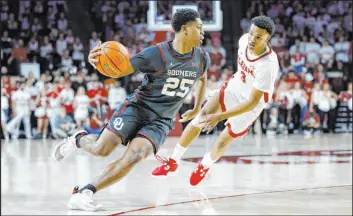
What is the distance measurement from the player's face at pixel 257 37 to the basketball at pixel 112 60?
0.90m

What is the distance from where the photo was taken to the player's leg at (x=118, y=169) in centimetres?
583

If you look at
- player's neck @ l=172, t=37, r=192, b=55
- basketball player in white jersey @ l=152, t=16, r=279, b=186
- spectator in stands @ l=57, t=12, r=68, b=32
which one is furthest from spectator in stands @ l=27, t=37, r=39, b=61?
player's neck @ l=172, t=37, r=192, b=55

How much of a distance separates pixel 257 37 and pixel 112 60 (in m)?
1.09

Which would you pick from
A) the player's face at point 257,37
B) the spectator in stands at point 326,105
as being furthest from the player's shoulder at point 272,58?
the spectator in stands at point 326,105

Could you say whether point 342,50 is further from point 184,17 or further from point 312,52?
point 184,17

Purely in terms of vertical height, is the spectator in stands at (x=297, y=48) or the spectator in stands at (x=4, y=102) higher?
the spectator in stands at (x=297, y=48)

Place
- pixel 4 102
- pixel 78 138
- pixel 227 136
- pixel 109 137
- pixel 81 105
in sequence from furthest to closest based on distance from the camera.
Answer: pixel 4 102, pixel 81 105, pixel 227 136, pixel 78 138, pixel 109 137

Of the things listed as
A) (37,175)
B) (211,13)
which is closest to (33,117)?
(211,13)

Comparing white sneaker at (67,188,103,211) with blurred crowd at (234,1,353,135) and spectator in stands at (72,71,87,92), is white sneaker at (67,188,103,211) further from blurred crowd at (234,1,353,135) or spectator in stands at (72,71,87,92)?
blurred crowd at (234,1,353,135)

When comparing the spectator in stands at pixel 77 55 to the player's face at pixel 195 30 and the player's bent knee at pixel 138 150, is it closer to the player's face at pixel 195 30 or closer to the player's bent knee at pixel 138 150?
the player's bent knee at pixel 138 150

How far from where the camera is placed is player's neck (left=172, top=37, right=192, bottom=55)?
5080mm

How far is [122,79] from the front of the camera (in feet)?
62.2

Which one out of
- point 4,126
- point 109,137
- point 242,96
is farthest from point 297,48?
point 109,137

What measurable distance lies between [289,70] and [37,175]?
790cm
